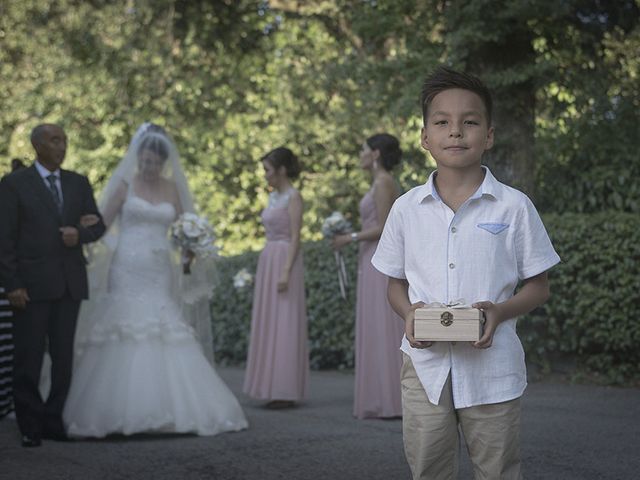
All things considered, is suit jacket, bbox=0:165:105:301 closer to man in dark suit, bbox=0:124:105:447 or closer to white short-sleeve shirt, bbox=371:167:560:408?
man in dark suit, bbox=0:124:105:447

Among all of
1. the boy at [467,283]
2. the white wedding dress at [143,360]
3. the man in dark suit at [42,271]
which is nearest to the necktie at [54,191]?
the man in dark suit at [42,271]

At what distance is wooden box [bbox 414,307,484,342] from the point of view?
297cm

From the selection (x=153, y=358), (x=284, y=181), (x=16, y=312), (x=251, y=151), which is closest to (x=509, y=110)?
(x=284, y=181)

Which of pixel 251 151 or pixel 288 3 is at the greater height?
pixel 288 3

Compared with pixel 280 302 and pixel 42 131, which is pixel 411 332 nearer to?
pixel 42 131

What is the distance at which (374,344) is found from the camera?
8078mm

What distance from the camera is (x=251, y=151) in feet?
59.8

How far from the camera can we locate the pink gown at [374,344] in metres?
7.83

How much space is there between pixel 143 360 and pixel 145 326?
0.27 metres

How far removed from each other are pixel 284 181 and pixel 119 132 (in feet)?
35.1

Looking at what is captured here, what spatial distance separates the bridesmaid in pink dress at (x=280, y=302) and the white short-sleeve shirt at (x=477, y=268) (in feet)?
18.7

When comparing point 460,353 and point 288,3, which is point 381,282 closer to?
point 460,353

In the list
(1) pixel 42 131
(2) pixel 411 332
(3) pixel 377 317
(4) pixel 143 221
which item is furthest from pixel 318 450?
(2) pixel 411 332

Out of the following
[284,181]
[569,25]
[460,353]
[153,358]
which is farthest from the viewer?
[569,25]
